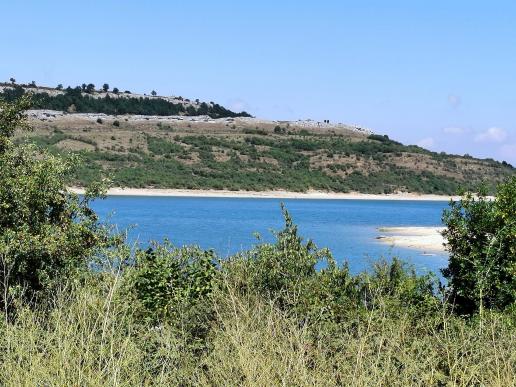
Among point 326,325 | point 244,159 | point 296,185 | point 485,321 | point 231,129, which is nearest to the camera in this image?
point 326,325

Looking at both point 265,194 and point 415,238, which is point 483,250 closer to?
point 415,238

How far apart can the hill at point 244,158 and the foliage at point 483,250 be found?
7158 centimetres

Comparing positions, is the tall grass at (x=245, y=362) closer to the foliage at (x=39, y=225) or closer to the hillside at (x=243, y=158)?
the foliage at (x=39, y=225)

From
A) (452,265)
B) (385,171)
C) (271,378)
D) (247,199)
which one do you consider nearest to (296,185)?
(247,199)

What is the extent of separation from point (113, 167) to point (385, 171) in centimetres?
4245

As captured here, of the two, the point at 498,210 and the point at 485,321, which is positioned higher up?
the point at 498,210

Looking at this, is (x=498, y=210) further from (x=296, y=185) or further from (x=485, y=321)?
(x=296, y=185)

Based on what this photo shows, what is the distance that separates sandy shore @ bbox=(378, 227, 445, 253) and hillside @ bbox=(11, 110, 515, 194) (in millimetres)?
33797

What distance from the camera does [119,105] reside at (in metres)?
153

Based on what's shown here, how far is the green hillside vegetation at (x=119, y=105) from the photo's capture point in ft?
474

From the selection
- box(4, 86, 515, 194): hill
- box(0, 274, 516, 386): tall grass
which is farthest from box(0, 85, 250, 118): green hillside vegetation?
box(0, 274, 516, 386): tall grass

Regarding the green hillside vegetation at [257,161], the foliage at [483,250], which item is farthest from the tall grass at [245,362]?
the green hillside vegetation at [257,161]

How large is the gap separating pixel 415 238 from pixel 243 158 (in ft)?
210

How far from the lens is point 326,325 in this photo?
364 inches
